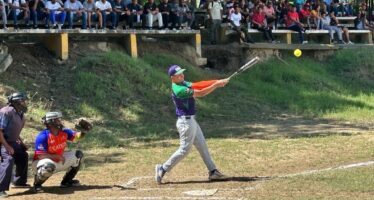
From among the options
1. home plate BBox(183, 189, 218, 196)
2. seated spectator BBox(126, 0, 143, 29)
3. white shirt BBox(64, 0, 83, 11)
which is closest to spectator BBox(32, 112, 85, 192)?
home plate BBox(183, 189, 218, 196)

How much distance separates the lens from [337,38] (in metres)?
33.6

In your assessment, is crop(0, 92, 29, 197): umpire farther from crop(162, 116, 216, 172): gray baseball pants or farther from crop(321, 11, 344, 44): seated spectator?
crop(321, 11, 344, 44): seated spectator

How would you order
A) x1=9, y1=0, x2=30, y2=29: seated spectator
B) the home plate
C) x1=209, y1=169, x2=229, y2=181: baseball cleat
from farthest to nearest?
x1=9, y1=0, x2=30, y2=29: seated spectator, x1=209, y1=169, x2=229, y2=181: baseball cleat, the home plate

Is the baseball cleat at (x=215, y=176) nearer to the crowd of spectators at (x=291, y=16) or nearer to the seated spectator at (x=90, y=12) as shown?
the seated spectator at (x=90, y=12)

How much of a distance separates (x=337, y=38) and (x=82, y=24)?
13347 millimetres

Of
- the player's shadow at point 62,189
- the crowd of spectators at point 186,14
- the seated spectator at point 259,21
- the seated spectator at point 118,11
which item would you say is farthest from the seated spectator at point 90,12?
the player's shadow at point 62,189

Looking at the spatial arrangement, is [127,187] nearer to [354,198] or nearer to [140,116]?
[354,198]

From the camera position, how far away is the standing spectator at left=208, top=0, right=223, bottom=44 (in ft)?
96.8

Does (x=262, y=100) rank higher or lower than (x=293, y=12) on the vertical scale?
lower

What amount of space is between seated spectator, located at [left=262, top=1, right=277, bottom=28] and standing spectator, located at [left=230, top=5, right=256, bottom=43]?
1.13 meters

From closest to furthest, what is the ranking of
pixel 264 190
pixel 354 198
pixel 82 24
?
pixel 354 198, pixel 264 190, pixel 82 24

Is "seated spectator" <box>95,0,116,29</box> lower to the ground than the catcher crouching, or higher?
higher

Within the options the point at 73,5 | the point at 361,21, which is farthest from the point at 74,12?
the point at 361,21

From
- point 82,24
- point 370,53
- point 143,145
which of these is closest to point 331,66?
point 370,53
